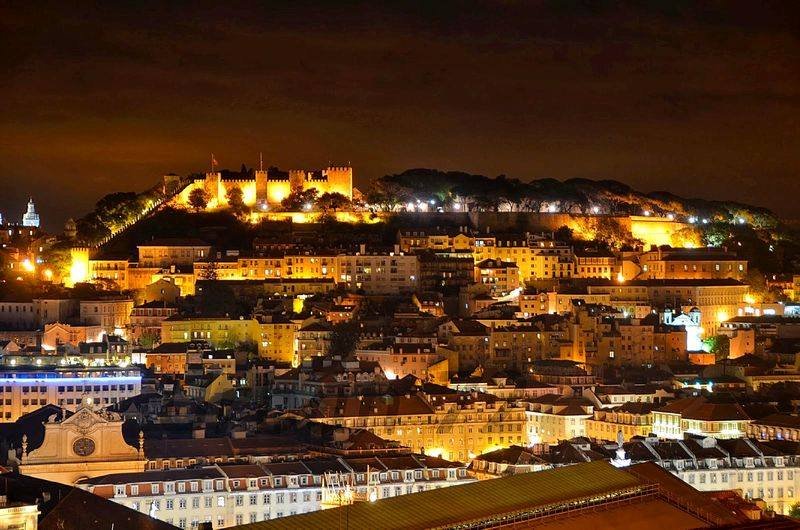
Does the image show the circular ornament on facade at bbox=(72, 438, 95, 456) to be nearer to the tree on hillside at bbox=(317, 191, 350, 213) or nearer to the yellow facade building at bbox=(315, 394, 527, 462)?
the yellow facade building at bbox=(315, 394, 527, 462)

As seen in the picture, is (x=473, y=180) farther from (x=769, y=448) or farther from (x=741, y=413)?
(x=769, y=448)

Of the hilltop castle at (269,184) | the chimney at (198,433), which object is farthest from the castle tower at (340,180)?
the chimney at (198,433)

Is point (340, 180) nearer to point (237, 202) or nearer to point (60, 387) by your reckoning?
point (237, 202)

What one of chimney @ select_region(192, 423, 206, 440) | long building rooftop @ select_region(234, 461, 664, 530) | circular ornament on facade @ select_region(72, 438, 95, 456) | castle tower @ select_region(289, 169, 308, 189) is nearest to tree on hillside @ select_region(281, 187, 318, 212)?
castle tower @ select_region(289, 169, 308, 189)

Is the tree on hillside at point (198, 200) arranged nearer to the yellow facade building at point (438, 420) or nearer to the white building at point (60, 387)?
the white building at point (60, 387)

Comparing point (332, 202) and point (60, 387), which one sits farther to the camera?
point (332, 202)

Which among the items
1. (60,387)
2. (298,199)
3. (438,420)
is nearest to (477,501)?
(438,420)

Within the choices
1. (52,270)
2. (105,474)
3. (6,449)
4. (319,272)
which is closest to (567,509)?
(105,474)
